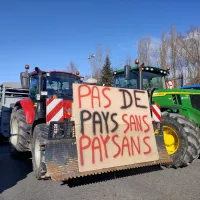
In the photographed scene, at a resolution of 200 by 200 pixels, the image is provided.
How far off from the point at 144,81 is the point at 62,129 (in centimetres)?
383

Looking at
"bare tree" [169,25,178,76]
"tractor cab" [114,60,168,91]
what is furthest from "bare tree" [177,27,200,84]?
"tractor cab" [114,60,168,91]

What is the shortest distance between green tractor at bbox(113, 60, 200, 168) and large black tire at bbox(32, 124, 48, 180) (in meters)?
2.37

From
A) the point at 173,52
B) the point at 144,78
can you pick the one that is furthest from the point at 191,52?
the point at 144,78

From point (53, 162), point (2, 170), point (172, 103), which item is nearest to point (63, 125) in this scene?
point (53, 162)

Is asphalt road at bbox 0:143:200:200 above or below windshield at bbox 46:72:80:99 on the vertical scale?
below

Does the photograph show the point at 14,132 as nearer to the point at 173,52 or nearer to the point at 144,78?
the point at 144,78

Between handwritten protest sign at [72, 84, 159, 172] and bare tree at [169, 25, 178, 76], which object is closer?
handwritten protest sign at [72, 84, 159, 172]

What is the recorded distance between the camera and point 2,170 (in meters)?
5.68

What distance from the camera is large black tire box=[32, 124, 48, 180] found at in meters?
4.48

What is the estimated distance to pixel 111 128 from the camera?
468cm

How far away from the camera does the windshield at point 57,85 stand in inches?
248

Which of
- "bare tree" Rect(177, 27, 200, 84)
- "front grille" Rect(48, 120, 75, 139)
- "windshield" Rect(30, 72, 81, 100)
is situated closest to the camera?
"front grille" Rect(48, 120, 75, 139)

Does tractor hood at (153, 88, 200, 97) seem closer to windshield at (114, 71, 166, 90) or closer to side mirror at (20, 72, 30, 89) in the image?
windshield at (114, 71, 166, 90)

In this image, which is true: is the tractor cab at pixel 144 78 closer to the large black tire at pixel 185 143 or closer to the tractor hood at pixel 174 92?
the tractor hood at pixel 174 92
